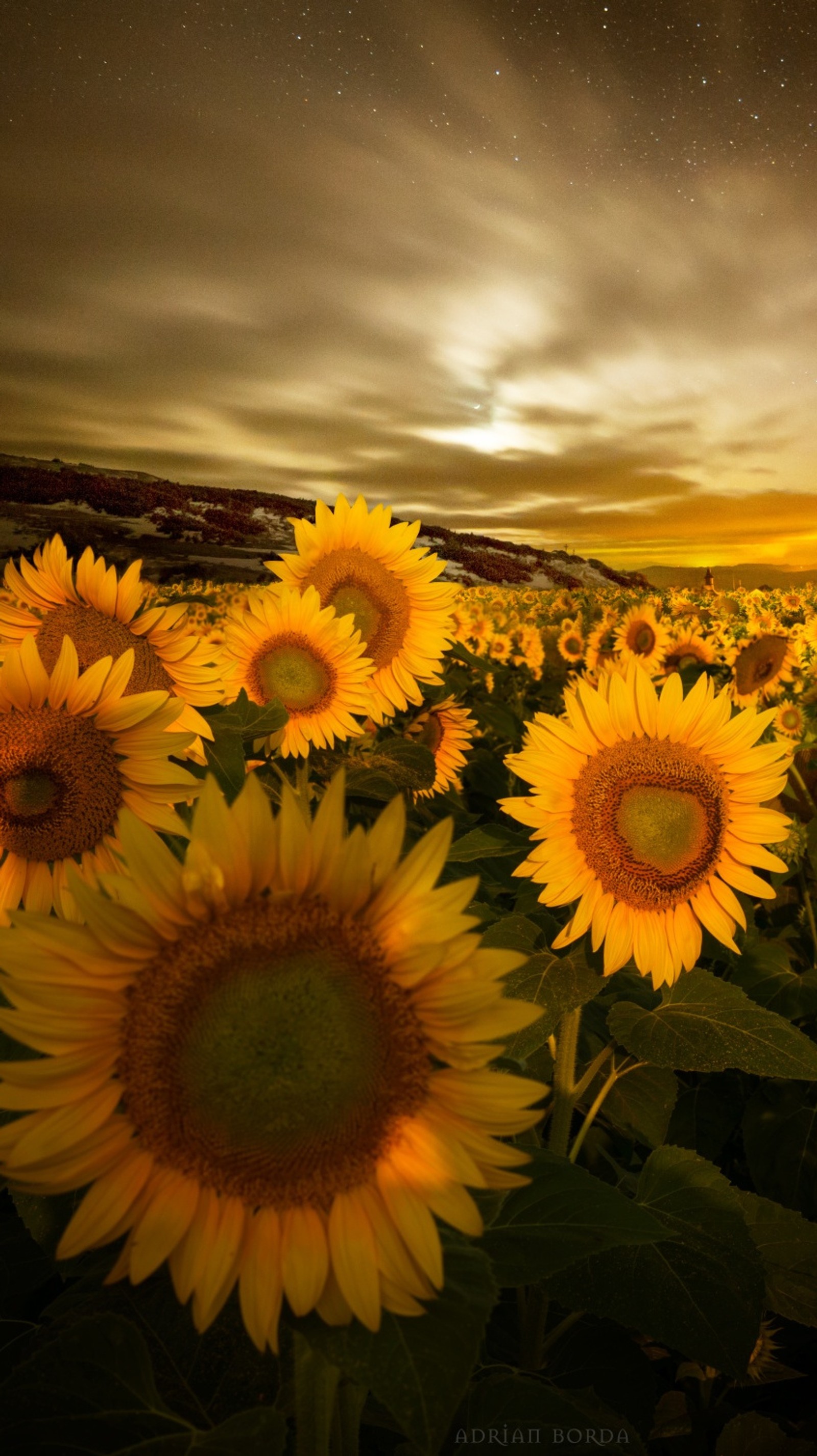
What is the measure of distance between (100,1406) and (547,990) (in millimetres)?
1002

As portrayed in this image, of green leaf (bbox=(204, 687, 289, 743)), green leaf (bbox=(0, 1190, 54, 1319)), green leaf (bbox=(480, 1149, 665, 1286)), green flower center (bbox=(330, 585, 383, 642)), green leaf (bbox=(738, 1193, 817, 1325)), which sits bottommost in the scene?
green leaf (bbox=(738, 1193, 817, 1325))

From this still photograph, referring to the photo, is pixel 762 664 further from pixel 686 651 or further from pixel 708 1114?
pixel 708 1114

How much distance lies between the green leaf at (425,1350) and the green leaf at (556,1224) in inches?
8.1

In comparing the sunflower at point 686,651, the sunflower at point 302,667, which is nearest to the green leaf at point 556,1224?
the sunflower at point 302,667

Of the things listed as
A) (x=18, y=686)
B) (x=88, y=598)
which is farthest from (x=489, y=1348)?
(x=88, y=598)

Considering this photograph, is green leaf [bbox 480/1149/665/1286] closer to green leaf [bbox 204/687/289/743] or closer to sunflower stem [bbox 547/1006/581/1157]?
sunflower stem [bbox 547/1006/581/1157]

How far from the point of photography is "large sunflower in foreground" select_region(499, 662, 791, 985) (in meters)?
1.82

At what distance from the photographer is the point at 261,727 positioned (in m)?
1.78

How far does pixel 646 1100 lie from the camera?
204 centimetres

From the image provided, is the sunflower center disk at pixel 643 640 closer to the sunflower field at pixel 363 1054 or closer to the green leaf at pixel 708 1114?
the sunflower field at pixel 363 1054

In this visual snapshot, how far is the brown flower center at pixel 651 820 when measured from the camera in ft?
5.98

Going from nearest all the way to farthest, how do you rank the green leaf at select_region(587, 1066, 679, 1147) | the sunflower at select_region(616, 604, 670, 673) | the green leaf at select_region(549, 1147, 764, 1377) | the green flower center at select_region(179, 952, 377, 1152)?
the green flower center at select_region(179, 952, 377, 1152) < the green leaf at select_region(549, 1147, 764, 1377) < the green leaf at select_region(587, 1066, 679, 1147) < the sunflower at select_region(616, 604, 670, 673)

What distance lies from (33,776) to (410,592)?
1558mm

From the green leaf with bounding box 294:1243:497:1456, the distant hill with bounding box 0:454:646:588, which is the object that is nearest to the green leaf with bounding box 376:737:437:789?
the green leaf with bounding box 294:1243:497:1456
